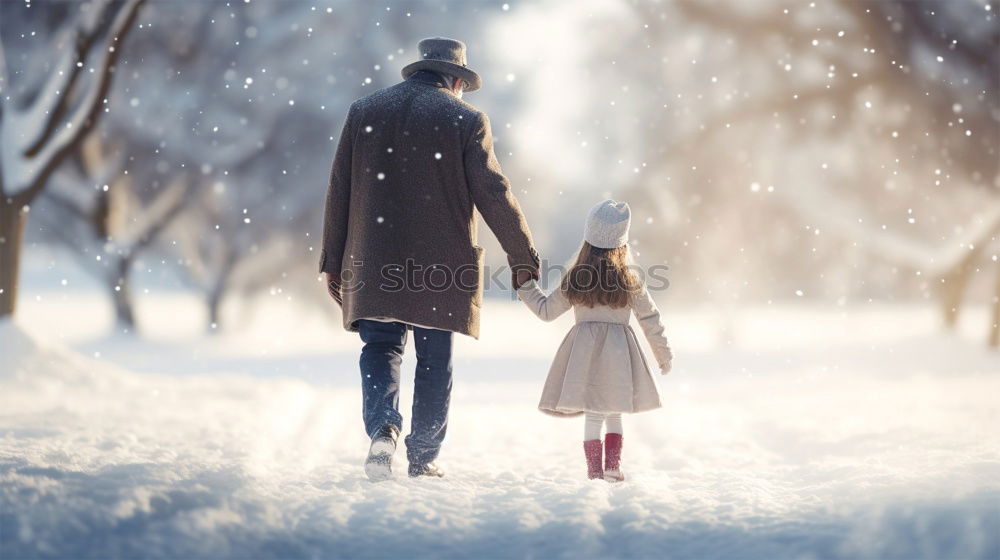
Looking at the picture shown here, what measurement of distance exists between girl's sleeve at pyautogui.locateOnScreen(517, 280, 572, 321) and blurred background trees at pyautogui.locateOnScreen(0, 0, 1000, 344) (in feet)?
23.2

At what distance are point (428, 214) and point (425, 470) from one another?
4.01ft

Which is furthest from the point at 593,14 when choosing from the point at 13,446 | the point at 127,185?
the point at 13,446

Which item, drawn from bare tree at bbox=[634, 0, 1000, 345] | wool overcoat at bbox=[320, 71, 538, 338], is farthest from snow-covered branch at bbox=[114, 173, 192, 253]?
wool overcoat at bbox=[320, 71, 538, 338]

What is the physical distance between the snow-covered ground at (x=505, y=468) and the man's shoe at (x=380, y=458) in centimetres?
7

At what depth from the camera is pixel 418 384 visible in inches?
169

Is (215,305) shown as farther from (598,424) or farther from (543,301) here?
(598,424)

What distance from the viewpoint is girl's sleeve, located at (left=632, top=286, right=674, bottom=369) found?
4.34m

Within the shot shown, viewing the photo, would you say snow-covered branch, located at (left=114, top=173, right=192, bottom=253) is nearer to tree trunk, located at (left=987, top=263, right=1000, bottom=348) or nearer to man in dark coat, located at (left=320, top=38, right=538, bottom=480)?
tree trunk, located at (left=987, top=263, right=1000, bottom=348)

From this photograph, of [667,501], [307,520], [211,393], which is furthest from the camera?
[211,393]

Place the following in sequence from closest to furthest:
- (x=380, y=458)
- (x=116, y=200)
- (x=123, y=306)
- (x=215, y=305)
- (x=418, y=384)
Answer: (x=380, y=458), (x=418, y=384), (x=116, y=200), (x=123, y=306), (x=215, y=305)

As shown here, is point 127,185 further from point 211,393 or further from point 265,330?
point 211,393

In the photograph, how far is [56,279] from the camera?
38.6 m

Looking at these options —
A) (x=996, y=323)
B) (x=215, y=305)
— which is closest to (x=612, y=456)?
(x=996, y=323)

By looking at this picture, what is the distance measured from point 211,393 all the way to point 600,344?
473cm
